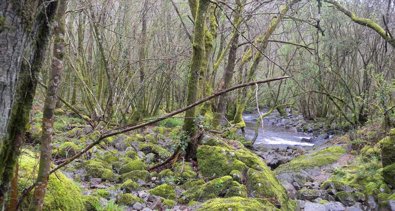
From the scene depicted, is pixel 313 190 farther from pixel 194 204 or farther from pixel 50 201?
pixel 50 201

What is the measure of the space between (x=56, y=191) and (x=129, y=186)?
2023 mm

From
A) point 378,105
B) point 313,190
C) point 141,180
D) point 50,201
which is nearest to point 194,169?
point 141,180

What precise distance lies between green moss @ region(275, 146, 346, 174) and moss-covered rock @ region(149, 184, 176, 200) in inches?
182

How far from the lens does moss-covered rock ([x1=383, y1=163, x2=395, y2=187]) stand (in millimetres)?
7627

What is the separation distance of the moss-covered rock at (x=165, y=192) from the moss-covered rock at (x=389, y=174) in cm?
483

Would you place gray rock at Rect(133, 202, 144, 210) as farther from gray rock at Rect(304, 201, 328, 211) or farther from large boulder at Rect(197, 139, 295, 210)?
gray rock at Rect(304, 201, 328, 211)

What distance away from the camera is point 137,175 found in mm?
5926

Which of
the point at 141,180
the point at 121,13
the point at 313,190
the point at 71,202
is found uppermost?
the point at 121,13

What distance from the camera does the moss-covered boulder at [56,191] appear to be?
124 inches

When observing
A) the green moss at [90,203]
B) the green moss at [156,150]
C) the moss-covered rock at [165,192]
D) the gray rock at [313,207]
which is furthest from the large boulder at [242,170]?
the green moss at [90,203]

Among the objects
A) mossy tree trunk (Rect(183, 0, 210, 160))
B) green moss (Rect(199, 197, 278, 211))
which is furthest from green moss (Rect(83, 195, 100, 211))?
mossy tree trunk (Rect(183, 0, 210, 160))

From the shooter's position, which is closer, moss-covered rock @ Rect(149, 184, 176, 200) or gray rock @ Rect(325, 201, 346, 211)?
moss-covered rock @ Rect(149, 184, 176, 200)

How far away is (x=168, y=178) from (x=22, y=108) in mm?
3967

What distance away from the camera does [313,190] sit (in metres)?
7.62
